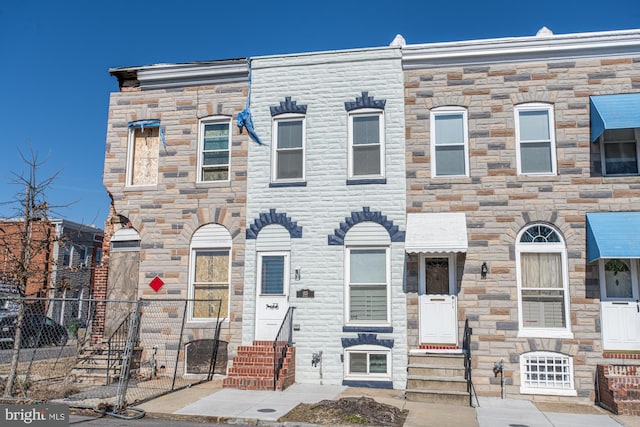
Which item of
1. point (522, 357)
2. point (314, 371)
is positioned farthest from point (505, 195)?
point (314, 371)

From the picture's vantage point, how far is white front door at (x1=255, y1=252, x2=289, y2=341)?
14844mm

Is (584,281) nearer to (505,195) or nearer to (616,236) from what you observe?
(616,236)

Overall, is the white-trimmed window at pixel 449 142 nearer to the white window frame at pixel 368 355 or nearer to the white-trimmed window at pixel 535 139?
the white-trimmed window at pixel 535 139

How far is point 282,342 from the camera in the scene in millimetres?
13961

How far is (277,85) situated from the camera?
1591cm

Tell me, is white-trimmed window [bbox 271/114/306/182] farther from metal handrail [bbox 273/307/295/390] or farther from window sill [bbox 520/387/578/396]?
window sill [bbox 520/387/578/396]

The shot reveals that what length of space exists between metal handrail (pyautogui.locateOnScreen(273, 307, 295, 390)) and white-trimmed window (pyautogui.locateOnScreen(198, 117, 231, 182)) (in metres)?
4.11

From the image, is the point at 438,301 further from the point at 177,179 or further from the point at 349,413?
the point at 177,179

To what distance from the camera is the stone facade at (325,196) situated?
14.4m

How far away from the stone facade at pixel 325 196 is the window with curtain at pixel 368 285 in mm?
238

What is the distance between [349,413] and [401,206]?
557cm

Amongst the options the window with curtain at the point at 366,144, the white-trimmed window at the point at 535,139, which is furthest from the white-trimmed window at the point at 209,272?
the white-trimmed window at the point at 535,139

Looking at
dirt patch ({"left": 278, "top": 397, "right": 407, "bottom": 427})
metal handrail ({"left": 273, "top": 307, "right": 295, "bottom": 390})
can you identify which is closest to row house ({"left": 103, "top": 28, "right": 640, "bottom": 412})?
metal handrail ({"left": 273, "top": 307, "right": 295, "bottom": 390})

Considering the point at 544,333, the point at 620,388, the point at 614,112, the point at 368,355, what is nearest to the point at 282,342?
the point at 368,355
